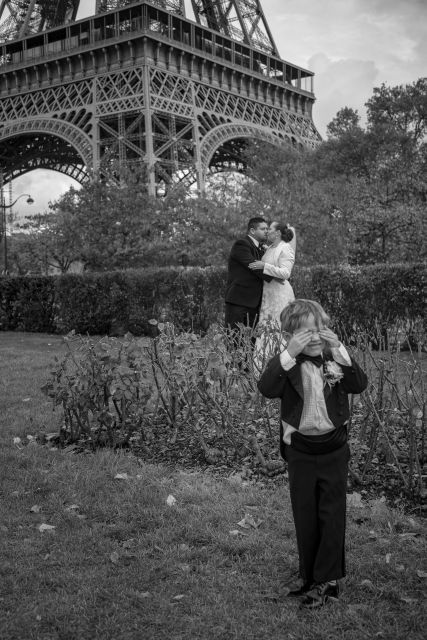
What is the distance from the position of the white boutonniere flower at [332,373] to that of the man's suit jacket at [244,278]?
4482 millimetres

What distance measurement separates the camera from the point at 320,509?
10.8 ft

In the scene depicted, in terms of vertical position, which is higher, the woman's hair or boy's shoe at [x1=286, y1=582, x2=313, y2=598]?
the woman's hair

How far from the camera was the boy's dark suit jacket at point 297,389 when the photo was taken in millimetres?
3270

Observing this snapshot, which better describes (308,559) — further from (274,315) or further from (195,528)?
(274,315)

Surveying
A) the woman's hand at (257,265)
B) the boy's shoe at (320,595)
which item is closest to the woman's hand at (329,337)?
the boy's shoe at (320,595)

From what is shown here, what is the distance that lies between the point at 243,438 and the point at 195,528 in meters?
1.28

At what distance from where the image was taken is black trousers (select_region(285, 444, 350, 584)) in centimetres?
326

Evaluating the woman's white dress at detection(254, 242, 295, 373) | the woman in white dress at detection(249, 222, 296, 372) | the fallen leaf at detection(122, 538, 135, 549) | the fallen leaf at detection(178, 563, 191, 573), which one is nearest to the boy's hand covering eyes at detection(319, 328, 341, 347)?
the fallen leaf at detection(178, 563, 191, 573)

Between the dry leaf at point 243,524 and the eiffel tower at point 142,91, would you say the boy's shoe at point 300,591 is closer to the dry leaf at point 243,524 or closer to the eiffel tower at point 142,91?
the dry leaf at point 243,524

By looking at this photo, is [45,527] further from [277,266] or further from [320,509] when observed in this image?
[277,266]

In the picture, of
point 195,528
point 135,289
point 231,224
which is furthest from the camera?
point 231,224

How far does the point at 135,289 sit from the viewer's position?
15.6 m

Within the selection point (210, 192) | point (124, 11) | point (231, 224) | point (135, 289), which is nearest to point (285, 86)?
point (124, 11)

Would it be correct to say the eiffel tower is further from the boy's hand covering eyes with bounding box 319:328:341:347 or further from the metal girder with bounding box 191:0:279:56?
the boy's hand covering eyes with bounding box 319:328:341:347
